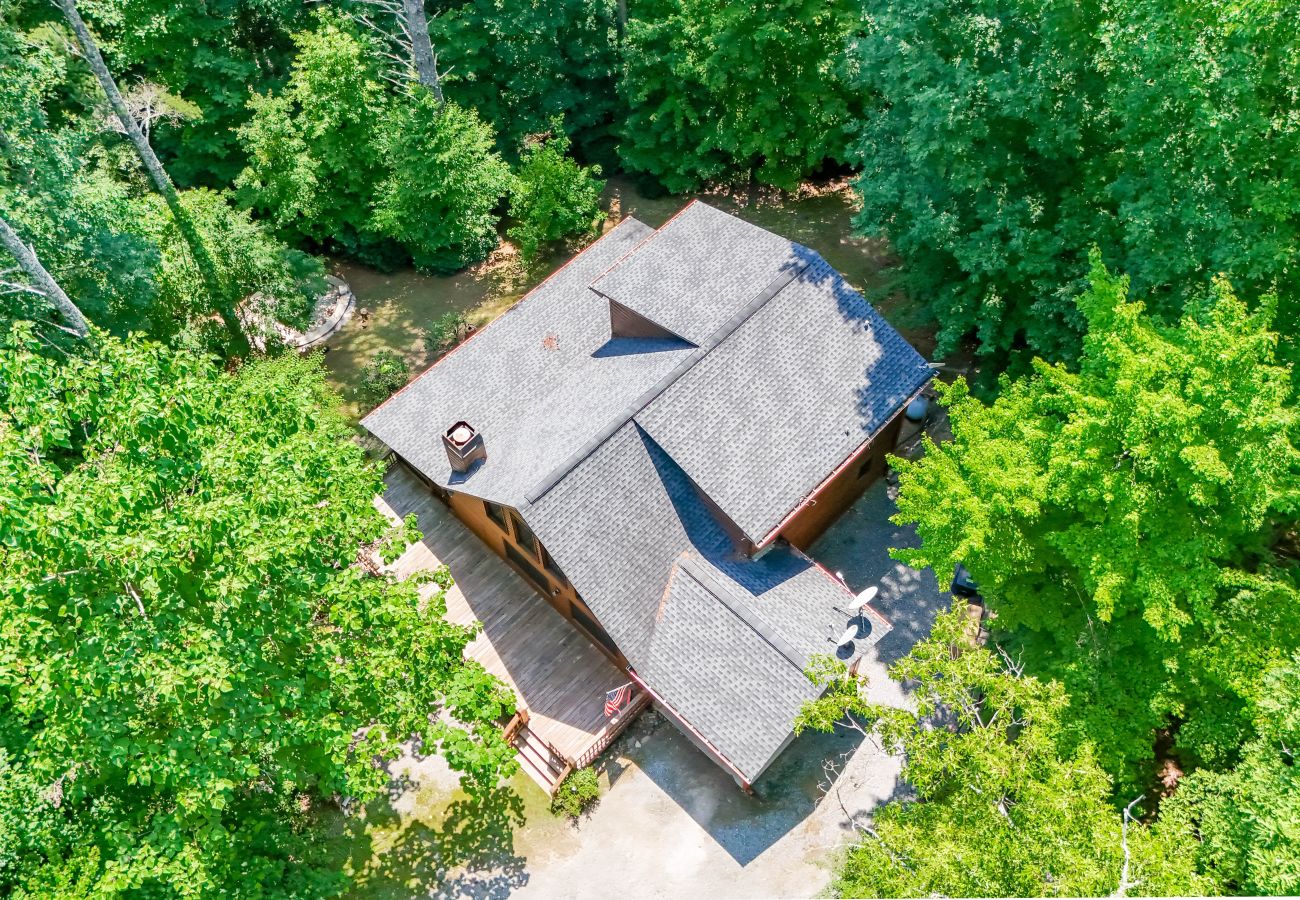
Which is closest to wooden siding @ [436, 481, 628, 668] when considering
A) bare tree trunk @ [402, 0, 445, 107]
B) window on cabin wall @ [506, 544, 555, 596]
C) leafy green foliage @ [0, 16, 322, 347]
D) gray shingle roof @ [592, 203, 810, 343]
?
window on cabin wall @ [506, 544, 555, 596]

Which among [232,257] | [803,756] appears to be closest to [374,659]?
[803,756]

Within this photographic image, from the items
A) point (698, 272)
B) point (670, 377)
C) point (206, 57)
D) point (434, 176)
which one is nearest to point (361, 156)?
point (434, 176)

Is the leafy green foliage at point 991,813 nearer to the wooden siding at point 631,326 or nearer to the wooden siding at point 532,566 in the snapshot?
the wooden siding at point 532,566

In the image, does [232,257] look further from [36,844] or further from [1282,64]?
[1282,64]

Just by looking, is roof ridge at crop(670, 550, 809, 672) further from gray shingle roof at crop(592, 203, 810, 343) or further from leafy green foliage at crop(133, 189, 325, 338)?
leafy green foliage at crop(133, 189, 325, 338)

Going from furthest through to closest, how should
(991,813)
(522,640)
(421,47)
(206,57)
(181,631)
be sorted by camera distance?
(206,57), (421,47), (522,640), (991,813), (181,631)

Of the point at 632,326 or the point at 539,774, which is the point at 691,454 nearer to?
the point at 632,326
